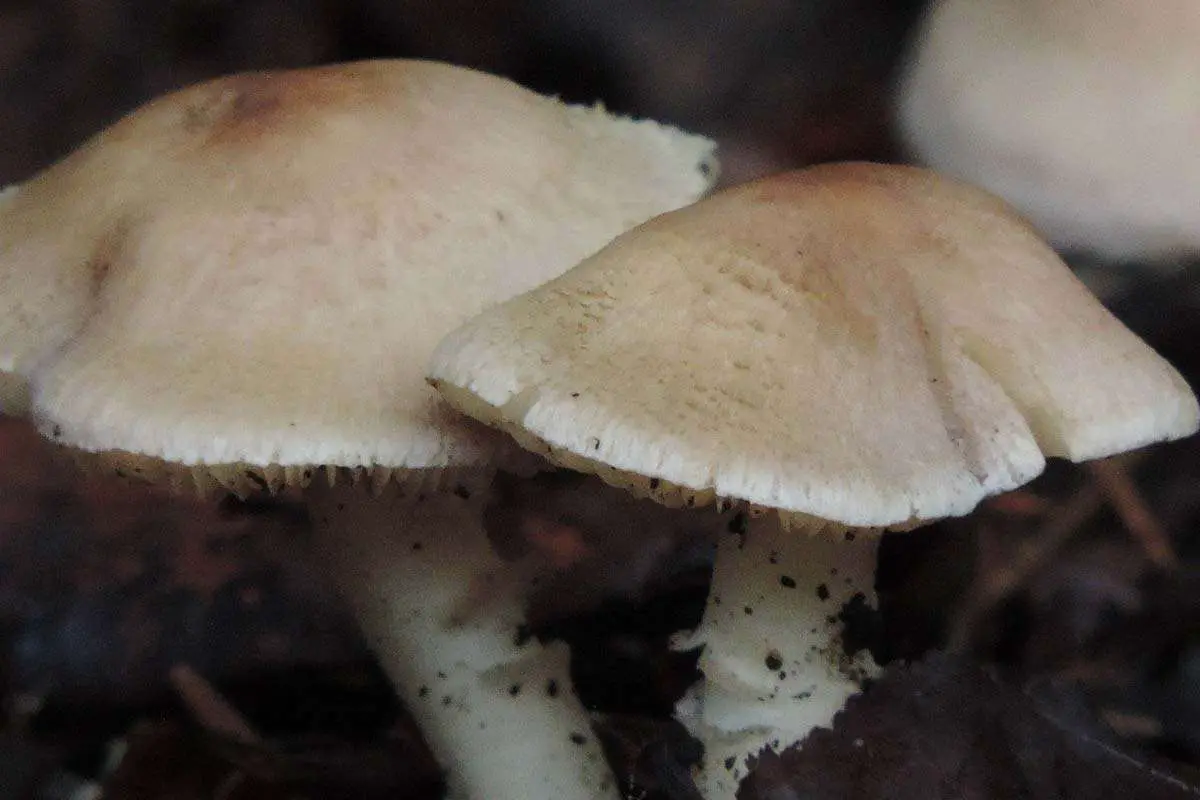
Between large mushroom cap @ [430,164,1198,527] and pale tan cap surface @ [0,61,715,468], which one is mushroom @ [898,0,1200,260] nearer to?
large mushroom cap @ [430,164,1198,527]

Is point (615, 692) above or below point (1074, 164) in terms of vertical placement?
below

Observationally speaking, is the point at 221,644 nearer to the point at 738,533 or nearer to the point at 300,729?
the point at 300,729

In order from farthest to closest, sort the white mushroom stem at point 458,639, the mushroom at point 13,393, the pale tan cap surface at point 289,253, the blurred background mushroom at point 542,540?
the blurred background mushroom at point 542,540 → the white mushroom stem at point 458,639 → the mushroom at point 13,393 → the pale tan cap surface at point 289,253

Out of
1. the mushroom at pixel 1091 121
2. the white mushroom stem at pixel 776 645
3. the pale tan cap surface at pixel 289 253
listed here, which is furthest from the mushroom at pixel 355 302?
the mushroom at pixel 1091 121

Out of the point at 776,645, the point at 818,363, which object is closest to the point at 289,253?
the point at 818,363

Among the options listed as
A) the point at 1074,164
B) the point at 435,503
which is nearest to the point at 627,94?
the point at 1074,164

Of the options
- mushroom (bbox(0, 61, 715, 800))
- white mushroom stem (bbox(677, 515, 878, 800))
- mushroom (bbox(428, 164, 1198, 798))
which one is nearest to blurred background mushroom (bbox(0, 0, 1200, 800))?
white mushroom stem (bbox(677, 515, 878, 800))

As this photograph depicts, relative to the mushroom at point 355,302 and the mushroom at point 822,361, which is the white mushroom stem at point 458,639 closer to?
the mushroom at point 355,302

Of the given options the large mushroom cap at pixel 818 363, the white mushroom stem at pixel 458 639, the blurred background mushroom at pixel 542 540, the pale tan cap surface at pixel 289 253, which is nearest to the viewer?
the large mushroom cap at pixel 818 363
